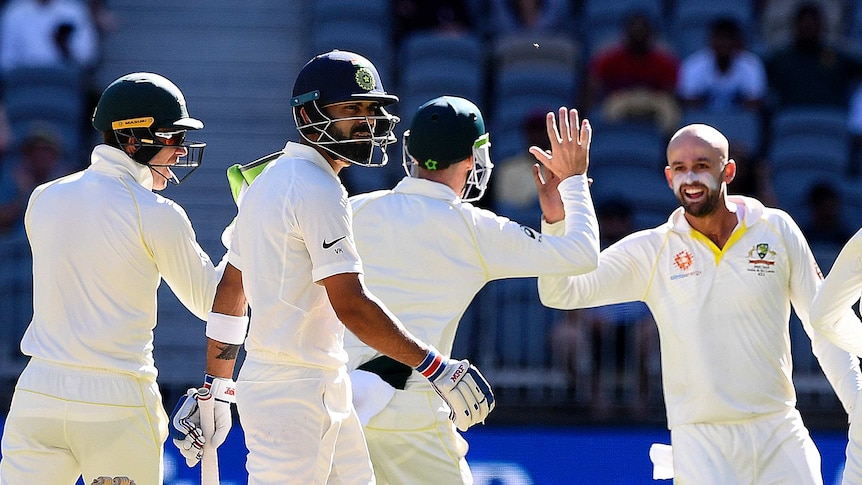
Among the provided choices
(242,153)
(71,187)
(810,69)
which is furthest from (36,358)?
(810,69)

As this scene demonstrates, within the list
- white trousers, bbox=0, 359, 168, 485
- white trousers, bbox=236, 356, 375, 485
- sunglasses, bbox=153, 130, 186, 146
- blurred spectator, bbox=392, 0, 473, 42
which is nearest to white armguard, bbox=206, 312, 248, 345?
white trousers, bbox=0, 359, 168, 485

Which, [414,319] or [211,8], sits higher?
[211,8]

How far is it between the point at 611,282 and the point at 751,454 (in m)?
0.86

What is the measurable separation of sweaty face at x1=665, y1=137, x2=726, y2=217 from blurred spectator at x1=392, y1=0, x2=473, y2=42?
6.24m

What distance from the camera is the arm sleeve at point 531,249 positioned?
201 inches

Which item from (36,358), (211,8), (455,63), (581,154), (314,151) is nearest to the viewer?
(314,151)

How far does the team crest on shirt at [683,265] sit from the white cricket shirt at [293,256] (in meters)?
1.69

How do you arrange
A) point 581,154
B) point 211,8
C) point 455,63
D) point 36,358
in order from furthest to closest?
point 211,8, point 455,63, point 581,154, point 36,358

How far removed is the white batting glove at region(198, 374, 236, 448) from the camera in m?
4.96

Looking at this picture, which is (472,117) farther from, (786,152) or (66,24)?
(66,24)

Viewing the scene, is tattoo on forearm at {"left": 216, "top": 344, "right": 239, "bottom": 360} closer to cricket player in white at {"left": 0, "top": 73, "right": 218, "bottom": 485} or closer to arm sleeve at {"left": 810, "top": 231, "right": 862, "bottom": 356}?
cricket player in white at {"left": 0, "top": 73, "right": 218, "bottom": 485}

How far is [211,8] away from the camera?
12398 mm

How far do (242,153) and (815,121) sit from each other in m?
4.35

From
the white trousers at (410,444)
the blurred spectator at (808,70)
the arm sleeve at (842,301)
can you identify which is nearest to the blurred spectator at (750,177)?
the blurred spectator at (808,70)
